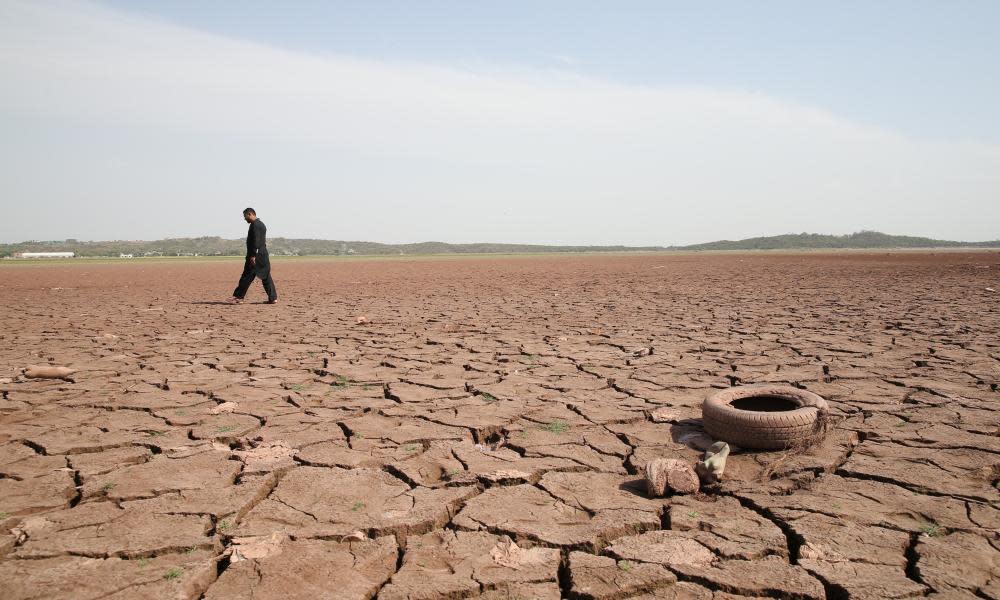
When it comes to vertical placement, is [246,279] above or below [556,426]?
above

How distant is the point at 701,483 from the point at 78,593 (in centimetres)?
217

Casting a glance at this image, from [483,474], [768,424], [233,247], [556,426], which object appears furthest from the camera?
[233,247]

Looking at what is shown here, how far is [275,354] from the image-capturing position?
Answer: 5.50 m

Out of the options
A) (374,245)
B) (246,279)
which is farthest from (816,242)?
(246,279)

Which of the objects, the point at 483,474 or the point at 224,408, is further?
the point at 224,408

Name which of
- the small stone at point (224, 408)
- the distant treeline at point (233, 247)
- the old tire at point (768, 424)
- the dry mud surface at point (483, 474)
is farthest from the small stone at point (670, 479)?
the distant treeline at point (233, 247)

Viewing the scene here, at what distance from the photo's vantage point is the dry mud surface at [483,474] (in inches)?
72.8

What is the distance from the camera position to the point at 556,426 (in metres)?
3.32

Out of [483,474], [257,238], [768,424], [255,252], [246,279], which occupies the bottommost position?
[483,474]

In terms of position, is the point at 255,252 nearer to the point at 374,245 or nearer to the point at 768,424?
the point at 768,424

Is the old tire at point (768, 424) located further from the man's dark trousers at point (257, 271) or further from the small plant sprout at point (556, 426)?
the man's dark trousers at point (257, 271)

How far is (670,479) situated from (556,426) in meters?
0.99

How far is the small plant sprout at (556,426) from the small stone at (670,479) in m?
0.85

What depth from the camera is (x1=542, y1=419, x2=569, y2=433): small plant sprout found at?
3.25 m
